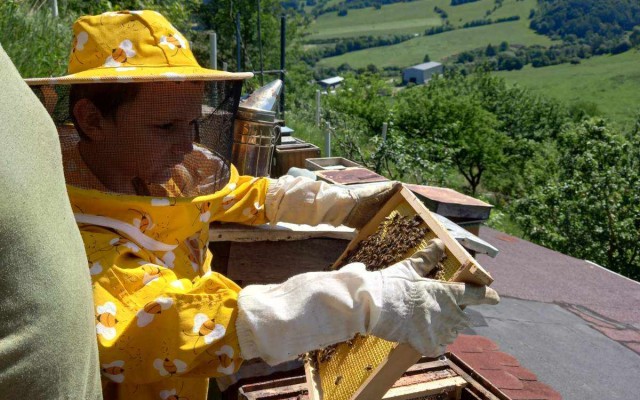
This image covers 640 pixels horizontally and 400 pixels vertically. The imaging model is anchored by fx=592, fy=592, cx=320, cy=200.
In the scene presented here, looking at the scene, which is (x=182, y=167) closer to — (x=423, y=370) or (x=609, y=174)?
(x=423, y=370)

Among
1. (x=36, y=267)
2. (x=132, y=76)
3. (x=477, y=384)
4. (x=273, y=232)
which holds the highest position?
(x=132, y=76)

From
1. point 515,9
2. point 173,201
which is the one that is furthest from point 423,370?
point 515,9

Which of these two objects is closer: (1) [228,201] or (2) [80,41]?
(2) [80,41]

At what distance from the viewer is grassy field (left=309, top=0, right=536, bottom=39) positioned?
518 feet

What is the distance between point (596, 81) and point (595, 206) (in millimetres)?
82878

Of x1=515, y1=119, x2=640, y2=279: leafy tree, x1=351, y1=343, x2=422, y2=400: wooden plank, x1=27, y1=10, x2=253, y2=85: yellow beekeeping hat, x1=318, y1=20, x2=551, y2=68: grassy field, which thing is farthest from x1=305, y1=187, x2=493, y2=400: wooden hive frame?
x1=318, y1=20, x2=551, y2=68: grassy field

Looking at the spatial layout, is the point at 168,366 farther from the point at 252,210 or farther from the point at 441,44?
the point at 441,44

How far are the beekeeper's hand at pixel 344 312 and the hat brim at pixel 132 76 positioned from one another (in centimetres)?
75

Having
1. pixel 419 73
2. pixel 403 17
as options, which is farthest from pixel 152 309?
pixel 403 17

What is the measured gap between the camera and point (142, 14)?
217 cm

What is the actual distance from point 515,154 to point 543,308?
36.2m

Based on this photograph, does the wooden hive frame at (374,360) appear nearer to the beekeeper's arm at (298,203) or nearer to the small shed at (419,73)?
the beekeeper's arm at (298,203)

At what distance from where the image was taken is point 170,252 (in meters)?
2.19

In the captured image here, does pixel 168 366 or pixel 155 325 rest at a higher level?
pixel 155 325
